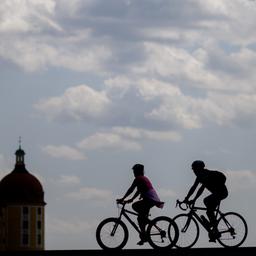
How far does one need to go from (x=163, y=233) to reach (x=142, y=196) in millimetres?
881

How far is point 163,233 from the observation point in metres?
26.9

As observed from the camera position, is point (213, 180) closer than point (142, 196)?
Yes

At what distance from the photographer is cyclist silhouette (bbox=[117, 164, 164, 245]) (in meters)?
26.8

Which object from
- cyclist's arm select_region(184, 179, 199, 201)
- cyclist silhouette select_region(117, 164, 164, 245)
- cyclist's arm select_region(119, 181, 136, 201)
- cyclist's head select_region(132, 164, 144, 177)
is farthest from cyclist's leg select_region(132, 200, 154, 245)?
cyclist's arm select_region(184, 179, 199, 201)

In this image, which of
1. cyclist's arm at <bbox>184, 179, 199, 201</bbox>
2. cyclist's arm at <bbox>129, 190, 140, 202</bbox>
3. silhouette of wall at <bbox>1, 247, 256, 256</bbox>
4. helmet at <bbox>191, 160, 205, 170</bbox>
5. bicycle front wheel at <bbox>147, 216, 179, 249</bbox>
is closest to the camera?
silhouette of wall at <bbox>1, 247, 256, 256</bbox>

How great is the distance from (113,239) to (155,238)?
872mm

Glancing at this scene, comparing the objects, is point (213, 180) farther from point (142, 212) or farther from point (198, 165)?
point (142, 212)

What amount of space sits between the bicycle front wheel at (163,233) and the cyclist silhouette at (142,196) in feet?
0.52

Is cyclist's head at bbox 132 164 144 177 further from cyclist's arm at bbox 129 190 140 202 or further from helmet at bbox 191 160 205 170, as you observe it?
helmet at bbox 191 160 205 170

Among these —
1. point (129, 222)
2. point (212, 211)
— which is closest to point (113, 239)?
point (129, 222)

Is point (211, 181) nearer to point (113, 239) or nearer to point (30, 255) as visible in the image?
point (113, 239)

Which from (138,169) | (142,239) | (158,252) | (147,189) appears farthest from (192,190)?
(158,252)

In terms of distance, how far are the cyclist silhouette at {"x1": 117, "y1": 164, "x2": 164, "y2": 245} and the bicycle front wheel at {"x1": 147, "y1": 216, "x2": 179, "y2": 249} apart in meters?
0.16

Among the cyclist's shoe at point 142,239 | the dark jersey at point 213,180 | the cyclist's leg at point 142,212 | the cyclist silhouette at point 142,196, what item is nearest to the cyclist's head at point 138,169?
the cyclist silhouette at point 142,196
